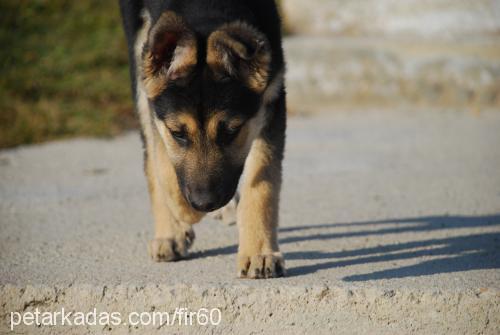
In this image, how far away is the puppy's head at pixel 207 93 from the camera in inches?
167

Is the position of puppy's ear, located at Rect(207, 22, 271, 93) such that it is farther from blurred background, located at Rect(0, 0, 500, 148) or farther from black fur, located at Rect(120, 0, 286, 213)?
blurred background, located at Rect(0, 0, 500, 148)

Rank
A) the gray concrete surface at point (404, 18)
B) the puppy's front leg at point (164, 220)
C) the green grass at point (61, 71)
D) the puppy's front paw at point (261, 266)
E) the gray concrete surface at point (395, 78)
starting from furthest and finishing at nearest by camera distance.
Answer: the gray concrete surface at point (404, 18) → the gray concrete surface at point (395, 78) → the green grass at point (61, 71) → the puppy's front leg at point (164, 220) → the puppy's front paw at point (261, 266)

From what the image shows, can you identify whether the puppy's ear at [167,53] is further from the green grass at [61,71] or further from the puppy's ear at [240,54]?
the green grass at [61,71]

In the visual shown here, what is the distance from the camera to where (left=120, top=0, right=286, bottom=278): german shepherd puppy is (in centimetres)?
426

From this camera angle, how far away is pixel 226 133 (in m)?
4.34

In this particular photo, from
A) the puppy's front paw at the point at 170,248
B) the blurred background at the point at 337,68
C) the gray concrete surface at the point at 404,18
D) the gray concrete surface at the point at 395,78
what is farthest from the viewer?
the gray concrete surface at the point at 404,18

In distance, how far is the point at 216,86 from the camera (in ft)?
14.0

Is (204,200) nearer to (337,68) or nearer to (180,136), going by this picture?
(180,136)

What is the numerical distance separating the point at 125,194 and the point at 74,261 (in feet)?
6.67

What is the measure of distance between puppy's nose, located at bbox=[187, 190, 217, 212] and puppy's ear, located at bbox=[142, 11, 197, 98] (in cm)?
61

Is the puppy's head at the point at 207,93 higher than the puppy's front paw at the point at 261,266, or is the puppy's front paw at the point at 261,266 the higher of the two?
the puppy's head at the point at 207,93

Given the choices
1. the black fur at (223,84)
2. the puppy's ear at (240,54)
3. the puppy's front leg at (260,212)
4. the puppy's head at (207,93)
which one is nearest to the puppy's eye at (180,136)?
the puppy's head at (207,93)

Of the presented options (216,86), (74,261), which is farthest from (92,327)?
(216,86)

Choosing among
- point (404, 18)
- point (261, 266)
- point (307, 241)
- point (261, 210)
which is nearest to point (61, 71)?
point (404, 18)
